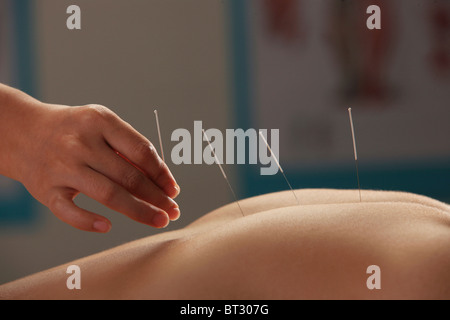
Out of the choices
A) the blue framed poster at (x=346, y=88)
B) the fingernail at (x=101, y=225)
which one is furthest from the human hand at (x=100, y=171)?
the blue framed poster at (x=346, y=88)

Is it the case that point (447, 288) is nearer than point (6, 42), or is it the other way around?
point (447, 288)

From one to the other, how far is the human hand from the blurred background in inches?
65.5

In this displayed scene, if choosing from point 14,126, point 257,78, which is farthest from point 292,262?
point 257,78

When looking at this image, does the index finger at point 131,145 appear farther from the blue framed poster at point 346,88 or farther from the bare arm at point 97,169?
the blue framed poster at point 346,88

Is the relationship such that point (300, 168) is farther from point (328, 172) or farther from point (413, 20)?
point (413, 20)

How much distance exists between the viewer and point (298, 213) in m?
0.70

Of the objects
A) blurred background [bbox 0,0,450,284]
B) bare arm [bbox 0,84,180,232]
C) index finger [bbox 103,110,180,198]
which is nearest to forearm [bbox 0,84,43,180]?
bare arm [bbox 0,84,180,232]

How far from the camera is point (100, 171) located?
74cm

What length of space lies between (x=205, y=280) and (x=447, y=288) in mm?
278

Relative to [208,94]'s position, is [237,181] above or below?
below

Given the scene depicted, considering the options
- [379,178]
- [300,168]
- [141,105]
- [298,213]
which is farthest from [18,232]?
[298,213]

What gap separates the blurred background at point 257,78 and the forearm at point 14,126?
1.61 metres

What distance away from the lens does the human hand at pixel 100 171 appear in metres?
0.72

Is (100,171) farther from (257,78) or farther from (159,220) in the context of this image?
(257,78)
